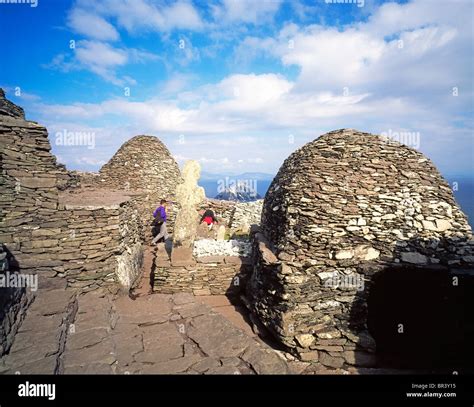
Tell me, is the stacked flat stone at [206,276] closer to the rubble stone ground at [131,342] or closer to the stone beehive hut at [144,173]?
the rubble stone ground at [131,342]

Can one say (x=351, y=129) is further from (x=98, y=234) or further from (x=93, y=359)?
(x=93, y=359)

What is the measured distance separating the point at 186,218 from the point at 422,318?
734cm

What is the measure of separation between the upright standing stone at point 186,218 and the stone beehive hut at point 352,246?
8.59 ft

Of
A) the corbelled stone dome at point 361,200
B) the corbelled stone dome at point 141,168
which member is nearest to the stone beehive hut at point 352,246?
the corbelled stone dome at point 361,200

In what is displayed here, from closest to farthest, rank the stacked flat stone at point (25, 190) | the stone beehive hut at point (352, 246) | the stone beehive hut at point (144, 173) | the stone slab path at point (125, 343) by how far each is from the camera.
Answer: the stone slab path at point (125, 343), the stacked flat stone at point (25, 190), the stone beehive hut at point (352, 246), the stone beehive hut at point (144, 173)

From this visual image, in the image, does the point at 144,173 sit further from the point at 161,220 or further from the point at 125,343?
the point at 125,343

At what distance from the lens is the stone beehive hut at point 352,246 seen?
6504mm

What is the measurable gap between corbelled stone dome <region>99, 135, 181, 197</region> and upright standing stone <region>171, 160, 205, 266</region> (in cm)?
717

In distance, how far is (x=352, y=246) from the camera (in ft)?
22.5

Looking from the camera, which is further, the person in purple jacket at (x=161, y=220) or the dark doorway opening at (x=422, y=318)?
the person in purple jacket at (x=161, y=220)

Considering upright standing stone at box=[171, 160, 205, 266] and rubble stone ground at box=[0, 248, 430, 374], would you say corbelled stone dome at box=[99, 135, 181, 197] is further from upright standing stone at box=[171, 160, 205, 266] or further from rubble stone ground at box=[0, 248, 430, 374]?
rubble stone ground at box=[0, 248, 430, 374]
